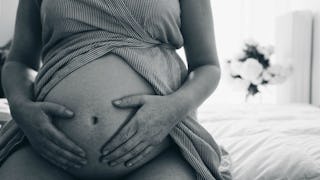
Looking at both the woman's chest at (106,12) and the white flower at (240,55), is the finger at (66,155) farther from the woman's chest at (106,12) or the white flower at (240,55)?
the white flower at (240,55)

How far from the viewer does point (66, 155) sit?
0.67 meters

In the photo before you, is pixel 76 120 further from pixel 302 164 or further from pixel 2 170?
pixel 302 164

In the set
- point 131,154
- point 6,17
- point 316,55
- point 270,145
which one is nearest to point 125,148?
point 131,154

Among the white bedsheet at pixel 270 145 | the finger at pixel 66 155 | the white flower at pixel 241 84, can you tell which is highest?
the finger at pixel 66 155

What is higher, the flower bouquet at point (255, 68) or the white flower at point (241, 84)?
the flower bouquet at point (255, 68)

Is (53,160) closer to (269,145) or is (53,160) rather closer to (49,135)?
(49,135)

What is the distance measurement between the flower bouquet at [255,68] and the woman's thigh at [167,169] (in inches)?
77.1

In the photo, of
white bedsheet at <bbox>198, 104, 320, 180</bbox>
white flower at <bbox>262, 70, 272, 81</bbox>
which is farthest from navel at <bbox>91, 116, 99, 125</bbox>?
white flower at <bbox>262, 70, 272, 81</bbox>

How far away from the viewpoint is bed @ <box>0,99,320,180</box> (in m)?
0.92

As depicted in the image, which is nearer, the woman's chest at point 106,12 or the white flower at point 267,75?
the woman's chest at point 106,12

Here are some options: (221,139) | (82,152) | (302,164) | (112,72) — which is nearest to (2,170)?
(82,152)

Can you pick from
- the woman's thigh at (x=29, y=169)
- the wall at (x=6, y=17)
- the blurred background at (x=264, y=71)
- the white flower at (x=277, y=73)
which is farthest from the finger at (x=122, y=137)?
the wall at (x=6, y=17)

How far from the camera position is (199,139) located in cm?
74

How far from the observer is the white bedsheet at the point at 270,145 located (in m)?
0.93
